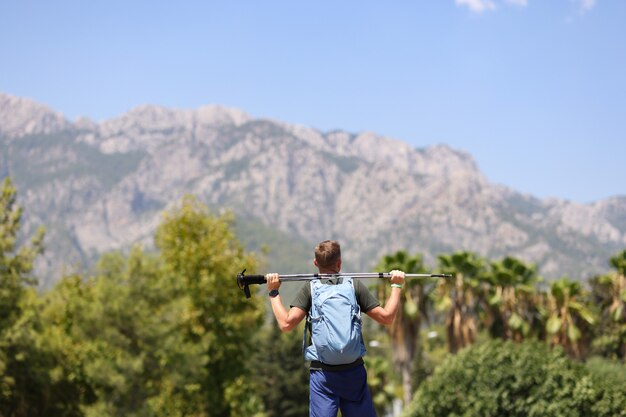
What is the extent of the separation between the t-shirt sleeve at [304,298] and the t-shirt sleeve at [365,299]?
46 centimetres

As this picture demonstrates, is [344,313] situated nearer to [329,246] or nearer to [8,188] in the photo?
[329,246]

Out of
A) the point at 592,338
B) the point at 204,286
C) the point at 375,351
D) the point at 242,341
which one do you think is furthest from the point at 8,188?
the point at 375,351

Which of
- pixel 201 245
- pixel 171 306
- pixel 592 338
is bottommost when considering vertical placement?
pixel 592 338

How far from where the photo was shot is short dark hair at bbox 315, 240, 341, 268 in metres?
7.09

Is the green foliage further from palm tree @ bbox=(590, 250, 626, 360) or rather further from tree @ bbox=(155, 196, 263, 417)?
palm tree @ bbox=(590, 250, 626, 360)

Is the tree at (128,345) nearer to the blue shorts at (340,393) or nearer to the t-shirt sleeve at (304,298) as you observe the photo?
the blue shorts at (340,393)

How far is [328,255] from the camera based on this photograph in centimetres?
708

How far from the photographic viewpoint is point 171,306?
129 ft

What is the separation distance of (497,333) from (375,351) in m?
72.1

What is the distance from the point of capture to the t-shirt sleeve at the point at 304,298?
711cm

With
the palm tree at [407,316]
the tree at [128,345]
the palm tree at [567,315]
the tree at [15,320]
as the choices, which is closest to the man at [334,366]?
the tree at [15,320]

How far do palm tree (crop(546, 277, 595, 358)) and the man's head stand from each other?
39.5 metres

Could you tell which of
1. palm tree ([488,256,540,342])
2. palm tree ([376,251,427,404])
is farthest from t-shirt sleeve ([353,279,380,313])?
palm tree ([488,256,540,342])

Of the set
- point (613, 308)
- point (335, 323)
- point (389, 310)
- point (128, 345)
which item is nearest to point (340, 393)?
point (335, 323)
